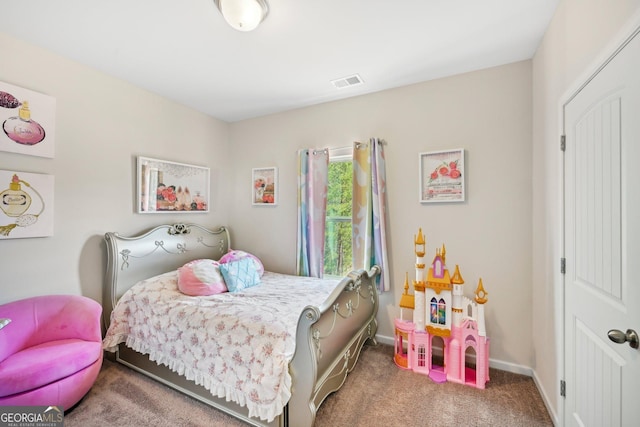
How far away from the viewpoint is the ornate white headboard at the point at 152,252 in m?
2.31

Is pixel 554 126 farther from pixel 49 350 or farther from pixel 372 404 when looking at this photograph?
pixel 49 350

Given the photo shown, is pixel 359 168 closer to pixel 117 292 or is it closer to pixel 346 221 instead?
pixel 346 221

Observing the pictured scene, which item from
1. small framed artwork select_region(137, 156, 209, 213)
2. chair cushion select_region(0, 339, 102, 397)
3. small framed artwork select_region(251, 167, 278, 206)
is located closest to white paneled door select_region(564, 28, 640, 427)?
small framed artwork select_region(251, 167, 278, 206)

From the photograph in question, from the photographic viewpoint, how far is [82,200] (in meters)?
2.26

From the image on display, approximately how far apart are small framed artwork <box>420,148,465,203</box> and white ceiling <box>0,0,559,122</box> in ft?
2.54

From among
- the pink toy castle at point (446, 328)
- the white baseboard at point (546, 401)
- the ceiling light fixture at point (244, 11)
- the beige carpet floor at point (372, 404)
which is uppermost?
the ceiling light fixture at point (244, 11)

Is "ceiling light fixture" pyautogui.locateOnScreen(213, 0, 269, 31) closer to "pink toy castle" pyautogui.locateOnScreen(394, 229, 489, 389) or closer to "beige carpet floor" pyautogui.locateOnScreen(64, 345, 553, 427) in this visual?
"pink toy castle" pyautogui.locateOnScreen(394, 229, 489, 389)

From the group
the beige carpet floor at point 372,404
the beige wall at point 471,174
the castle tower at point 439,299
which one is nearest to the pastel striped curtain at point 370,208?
the beige wall at point 471,174

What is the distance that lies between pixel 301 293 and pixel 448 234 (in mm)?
1491

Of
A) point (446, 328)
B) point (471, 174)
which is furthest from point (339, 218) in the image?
point (446, 328)

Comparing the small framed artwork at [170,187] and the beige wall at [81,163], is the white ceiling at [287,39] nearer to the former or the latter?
the beige wall at [81,163]

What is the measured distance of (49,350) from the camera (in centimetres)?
173

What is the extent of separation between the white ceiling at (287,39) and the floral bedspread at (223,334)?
197cm

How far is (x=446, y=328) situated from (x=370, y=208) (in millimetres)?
1268
